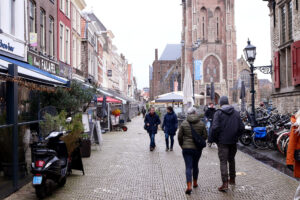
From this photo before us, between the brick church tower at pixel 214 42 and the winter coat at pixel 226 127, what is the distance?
6291 centimetres

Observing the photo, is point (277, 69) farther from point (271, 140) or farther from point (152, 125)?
point (152, 125)

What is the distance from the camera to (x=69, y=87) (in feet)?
37.9

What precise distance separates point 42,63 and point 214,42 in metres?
57.2

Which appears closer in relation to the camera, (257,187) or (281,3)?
(257,187)

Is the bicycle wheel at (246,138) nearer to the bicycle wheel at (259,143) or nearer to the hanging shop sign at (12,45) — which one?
the bicycle wheel at (259,143)

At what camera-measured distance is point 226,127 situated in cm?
667

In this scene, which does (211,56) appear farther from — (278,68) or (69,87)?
(69,87)

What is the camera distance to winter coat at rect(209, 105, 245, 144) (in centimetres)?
662

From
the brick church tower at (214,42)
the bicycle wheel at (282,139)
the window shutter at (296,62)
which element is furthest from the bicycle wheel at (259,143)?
the brick church tower at (214,42)

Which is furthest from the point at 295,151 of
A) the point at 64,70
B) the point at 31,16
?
the point at 64,70

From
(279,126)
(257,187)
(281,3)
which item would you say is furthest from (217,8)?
(257,187)

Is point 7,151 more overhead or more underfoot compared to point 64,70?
more underfoot

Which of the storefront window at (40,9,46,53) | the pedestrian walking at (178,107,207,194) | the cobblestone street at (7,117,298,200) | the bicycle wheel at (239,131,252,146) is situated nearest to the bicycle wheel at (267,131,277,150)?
the bicycle wheel at (239,131,252,146)

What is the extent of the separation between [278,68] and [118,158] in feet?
33.7
